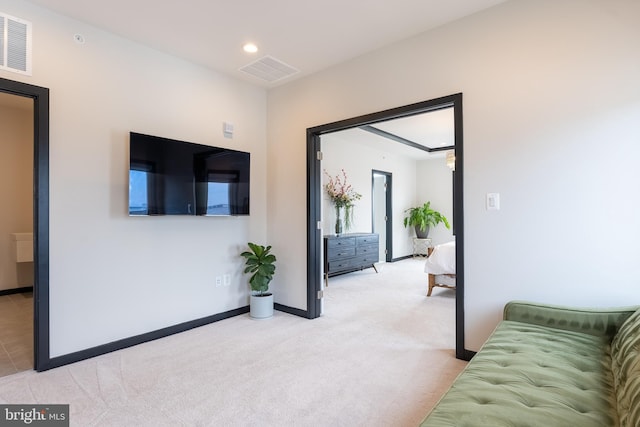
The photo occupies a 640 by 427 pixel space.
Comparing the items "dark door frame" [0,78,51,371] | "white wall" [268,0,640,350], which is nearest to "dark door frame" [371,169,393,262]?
"white wall" [268,0,640,350]

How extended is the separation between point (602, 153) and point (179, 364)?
11.0ft

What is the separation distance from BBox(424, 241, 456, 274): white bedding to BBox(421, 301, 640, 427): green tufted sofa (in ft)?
8.15

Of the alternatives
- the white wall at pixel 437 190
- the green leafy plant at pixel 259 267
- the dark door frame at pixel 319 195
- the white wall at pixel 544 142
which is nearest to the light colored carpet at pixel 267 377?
the dark door frame at pixel 319 195

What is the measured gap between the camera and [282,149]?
4047 mm

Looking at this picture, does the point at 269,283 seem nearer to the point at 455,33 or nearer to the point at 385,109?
the point at 385,109

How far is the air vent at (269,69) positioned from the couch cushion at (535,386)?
3149mm

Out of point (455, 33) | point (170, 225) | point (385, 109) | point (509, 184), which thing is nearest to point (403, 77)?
point (385, 109)

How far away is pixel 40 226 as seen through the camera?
249 cm

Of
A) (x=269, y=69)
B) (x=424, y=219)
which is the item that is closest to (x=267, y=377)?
(x=269, y=69)

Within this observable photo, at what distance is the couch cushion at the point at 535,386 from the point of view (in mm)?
1188

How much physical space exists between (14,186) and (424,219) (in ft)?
26.7

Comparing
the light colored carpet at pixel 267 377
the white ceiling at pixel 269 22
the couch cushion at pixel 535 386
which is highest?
the white ceiling at pixel 269 22

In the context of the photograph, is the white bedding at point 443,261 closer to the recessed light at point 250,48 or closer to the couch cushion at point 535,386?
the couch cushion at point 535,386

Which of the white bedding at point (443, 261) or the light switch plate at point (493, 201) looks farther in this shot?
the white bedding at point (443, 261)
